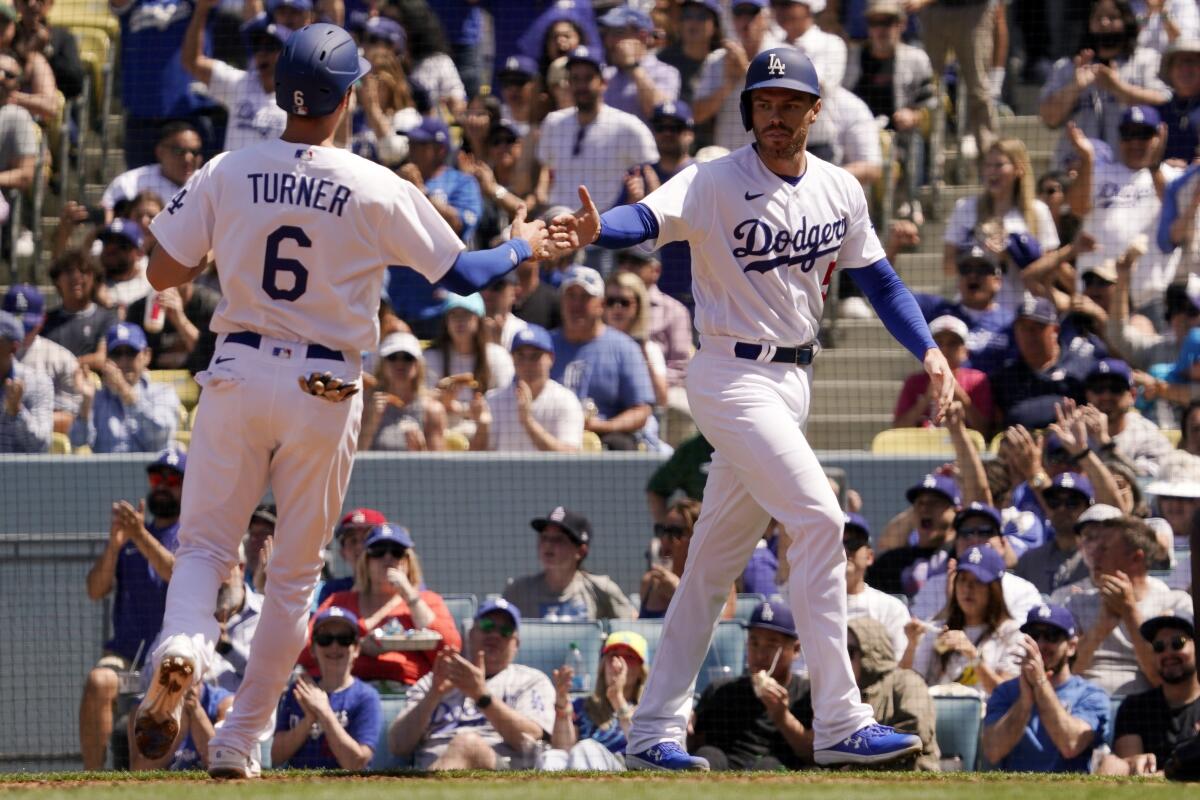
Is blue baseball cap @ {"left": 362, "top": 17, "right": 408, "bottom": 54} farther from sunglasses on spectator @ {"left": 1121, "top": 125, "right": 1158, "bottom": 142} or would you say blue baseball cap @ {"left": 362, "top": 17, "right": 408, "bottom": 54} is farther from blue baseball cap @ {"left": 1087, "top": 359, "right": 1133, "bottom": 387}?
blue baseball cap @ {"left": 1087, "top": 359, "right": 1133, "bottom": 387}

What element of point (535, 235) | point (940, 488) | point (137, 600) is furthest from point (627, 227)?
point (137, 600)

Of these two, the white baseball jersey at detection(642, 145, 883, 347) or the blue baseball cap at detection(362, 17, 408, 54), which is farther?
the blue baseball cap at detection(362, 17, 408, 54)

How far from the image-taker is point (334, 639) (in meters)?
8.05

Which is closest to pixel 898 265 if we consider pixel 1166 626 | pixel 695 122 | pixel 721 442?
pixel 695 122

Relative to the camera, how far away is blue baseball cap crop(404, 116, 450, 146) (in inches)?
459

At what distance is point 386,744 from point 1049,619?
2.75 m

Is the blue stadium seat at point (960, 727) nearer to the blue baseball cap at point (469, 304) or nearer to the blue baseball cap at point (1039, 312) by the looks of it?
the blue baseball cap at point (1039, 312)

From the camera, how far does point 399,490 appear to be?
10008 mm

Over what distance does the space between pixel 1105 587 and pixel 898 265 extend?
4.28 m

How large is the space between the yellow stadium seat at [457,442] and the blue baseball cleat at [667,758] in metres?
4.62

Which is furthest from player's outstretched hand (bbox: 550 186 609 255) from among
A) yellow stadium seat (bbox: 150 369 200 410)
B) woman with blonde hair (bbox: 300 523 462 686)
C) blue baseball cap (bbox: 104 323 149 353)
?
yellow stadium seat (bbox: 150 369 200 410)

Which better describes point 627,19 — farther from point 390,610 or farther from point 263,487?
point 263,487

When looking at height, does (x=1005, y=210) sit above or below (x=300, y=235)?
above

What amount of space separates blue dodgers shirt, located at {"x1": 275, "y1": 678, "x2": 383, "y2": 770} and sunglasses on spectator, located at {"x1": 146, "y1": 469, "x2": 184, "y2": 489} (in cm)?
136
